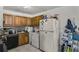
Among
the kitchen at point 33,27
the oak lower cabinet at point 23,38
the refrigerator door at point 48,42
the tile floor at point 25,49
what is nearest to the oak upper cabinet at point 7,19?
the kitchen at point 33,27

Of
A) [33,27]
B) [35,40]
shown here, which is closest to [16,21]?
[33,27]

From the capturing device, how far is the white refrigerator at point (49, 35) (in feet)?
3.73

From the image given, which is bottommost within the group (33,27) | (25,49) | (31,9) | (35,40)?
(25,49)

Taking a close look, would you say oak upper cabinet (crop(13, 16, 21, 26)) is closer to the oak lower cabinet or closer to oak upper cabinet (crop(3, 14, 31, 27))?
oak upper cabinet (crop(3, 14, 31, 27))

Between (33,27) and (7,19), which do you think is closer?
(7,19)

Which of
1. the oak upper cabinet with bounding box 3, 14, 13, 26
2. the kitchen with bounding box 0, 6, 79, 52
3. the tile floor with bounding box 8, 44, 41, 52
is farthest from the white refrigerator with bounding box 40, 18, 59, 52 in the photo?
the oak upper cabinet with bounding box 3, 14, 13, 26

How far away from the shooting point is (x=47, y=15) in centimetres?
116

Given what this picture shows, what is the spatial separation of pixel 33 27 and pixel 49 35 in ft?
0.88

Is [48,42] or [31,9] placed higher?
[31,9]

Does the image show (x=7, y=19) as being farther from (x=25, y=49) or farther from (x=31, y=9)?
(x=25, y=49)

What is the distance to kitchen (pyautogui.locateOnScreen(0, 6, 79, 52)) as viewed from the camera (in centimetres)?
107

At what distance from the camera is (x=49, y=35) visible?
1.21 meters
